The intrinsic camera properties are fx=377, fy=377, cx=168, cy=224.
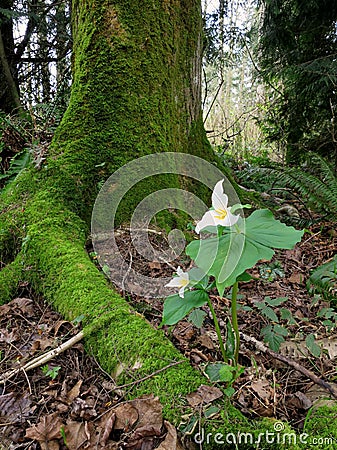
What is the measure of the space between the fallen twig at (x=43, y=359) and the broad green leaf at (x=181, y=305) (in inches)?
22.9

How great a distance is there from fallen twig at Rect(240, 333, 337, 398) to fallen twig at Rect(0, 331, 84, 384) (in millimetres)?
901

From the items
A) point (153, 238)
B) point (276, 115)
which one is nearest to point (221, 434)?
point (153, 238)

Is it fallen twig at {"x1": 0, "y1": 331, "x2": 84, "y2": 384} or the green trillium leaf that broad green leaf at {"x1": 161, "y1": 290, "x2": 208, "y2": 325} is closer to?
the green trillium leaf

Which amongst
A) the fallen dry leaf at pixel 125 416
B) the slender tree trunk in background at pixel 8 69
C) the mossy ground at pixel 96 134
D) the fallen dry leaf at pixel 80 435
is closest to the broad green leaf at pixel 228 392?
the fallen dry leaf at pixel 125 416

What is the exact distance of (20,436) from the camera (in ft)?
4.96

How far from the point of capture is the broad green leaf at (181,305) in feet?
5.18

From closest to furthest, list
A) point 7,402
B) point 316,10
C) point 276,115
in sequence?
point 7,402 < point 316,10 < point 276,115

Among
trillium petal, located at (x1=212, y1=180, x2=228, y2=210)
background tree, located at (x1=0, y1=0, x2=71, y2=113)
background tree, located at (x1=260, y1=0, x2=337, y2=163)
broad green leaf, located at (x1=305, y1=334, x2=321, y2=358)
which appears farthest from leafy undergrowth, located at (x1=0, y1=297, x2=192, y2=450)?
background tree, located at (x1=0, y1=0, x2=71, y2=113)

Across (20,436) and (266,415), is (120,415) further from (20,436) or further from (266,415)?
(266,415)

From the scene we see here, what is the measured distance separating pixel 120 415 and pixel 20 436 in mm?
404

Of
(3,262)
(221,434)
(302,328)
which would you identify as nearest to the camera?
(221,434)

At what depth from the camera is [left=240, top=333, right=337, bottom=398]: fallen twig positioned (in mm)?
1699

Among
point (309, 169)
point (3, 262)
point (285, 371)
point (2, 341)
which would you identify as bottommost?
point (285, 371)

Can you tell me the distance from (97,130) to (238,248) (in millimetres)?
1971
